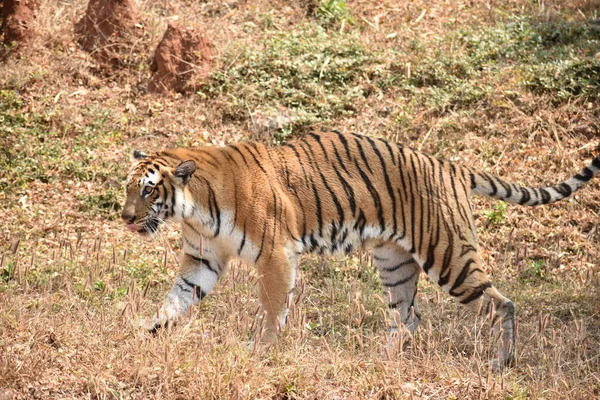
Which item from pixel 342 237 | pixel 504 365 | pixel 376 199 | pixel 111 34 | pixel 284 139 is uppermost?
pixel 376 199

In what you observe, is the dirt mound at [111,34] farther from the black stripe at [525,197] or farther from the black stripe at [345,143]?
the black stripe at [525,197]

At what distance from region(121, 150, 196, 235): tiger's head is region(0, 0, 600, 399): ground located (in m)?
0.28

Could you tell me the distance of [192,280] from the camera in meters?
5.86

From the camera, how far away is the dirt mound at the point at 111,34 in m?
10.2

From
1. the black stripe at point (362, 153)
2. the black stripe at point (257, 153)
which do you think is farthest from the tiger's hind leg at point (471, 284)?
the black stripe at point (257, 153)

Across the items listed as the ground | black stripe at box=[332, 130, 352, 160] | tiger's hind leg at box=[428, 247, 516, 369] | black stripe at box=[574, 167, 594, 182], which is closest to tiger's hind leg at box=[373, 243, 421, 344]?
the ground

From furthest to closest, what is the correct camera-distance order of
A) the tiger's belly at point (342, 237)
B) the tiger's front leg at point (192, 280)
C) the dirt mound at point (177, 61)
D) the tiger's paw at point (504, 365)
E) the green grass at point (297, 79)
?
1. the dirt mound at point (177, 61)
2. the green grass at point (297, 79)
3. the tiger's belly at point (342, 237)
4. the tiger's front leg at point (192, 280)
5. the tiger's paw at point (504, 365)

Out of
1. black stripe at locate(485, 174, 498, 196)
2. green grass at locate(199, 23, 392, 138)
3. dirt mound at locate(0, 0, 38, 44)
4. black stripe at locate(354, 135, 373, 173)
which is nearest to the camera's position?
black stripe at locate(354, 135, 373, 173)

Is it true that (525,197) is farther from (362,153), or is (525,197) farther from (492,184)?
(362,153)

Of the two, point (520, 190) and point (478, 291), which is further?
point (520, 190)

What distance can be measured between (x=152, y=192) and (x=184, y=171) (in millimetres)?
249

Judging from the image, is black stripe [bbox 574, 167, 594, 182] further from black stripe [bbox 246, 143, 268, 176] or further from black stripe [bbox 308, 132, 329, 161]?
black stripe [bbox 246, 143, 268, 176]

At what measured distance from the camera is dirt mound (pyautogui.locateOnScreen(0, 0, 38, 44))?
10.0 metres

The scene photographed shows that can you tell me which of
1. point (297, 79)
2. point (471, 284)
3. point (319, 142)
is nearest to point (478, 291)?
point (471, 284)
